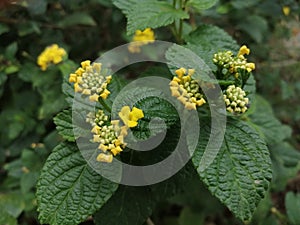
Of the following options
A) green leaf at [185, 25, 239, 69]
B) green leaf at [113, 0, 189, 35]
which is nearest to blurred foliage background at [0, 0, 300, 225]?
green leaf at [185, 25, 239, 69]

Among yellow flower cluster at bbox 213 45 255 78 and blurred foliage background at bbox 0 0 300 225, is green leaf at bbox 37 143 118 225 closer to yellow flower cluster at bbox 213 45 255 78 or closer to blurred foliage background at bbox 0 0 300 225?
yellow flower cluster at bbox 213 45 255 78

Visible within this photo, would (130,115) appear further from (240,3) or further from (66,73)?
(240,3)

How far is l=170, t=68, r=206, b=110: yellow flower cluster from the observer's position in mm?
798

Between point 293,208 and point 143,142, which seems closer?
point 143,142

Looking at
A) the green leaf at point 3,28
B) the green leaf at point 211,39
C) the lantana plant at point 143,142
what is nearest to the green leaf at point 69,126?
the lantana plant at point 143,142

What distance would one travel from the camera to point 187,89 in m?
0.82

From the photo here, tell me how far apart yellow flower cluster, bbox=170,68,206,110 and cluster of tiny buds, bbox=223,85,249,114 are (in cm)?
5

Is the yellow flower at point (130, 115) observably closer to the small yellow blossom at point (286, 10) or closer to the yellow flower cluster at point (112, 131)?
the yellow flower cluster at point (112, 131)

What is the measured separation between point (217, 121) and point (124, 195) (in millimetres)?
301

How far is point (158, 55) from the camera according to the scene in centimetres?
152

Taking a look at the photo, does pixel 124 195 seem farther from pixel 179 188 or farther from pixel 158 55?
pixel 158 55

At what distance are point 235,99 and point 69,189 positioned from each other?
0.40 m

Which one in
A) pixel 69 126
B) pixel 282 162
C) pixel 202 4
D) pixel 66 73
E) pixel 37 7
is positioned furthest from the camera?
pixel 37 7

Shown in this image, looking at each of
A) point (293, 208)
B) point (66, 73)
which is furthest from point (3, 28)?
point (293, 208)
